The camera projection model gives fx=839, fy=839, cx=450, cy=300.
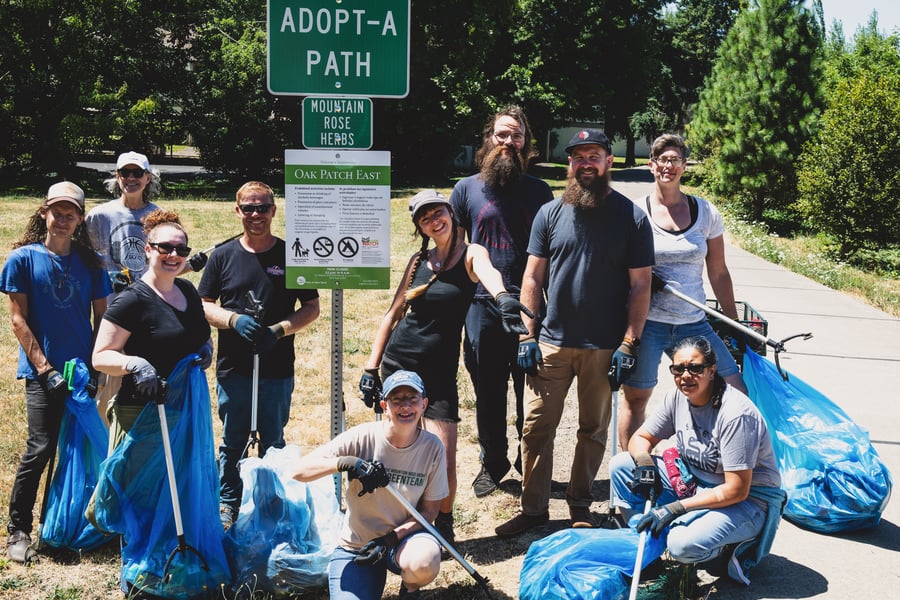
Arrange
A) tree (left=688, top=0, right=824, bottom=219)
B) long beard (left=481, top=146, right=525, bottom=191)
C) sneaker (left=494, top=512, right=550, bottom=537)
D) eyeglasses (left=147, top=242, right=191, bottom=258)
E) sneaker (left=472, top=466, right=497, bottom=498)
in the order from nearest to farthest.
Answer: eyeglasses (left=147, top=242, right=191, bottom=258) → sneaker (left=494, top=512, right=550, bottom=537) → long beard (left=481, top=146, right=525, bottom=191) → sneaker (left=472, top=466, right=497, bottom=498) → tree (left=688, top=0, right=824, bottom=219)

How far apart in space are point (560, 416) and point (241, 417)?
1.71 m

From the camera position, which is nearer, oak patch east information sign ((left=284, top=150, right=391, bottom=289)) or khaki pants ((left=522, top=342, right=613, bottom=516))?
oak patch east information sign ((left=284, top=150, right=391, bottom=289))

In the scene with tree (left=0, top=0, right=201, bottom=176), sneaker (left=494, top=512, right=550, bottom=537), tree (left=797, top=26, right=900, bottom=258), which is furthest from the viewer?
tree (left=0, top=0, right=201, bottom=176)

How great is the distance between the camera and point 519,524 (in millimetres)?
4551

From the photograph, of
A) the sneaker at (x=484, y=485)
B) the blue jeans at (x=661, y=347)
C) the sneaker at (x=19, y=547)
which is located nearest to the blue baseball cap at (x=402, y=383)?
the blue jeans at (x=661, y=347)

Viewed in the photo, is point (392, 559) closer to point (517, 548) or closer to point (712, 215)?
point (517, 548)

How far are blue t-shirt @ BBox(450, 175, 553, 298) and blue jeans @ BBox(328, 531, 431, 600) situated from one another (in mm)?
1711

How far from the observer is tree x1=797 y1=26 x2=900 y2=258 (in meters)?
15.8

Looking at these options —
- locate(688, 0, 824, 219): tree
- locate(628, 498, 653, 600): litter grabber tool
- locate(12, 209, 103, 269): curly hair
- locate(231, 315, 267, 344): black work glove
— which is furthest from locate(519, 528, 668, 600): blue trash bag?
locate(688, 0, 824, 219): tree

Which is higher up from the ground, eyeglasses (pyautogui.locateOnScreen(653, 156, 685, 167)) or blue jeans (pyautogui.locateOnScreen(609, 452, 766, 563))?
eyeglasses (pyautogui.locateOnScreen(653, 156, 685, 167))

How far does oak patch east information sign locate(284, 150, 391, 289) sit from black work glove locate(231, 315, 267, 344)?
29cm

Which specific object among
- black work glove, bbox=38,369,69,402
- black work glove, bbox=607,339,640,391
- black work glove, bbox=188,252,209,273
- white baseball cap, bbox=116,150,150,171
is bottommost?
black work glove, bbox=38,369,69,402

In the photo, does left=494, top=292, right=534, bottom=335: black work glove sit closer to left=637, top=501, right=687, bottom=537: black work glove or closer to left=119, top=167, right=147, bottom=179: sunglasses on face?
left=637, top=501, right=687, bottom=537: black work glove

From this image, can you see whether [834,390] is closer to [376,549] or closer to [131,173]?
[376,549]
